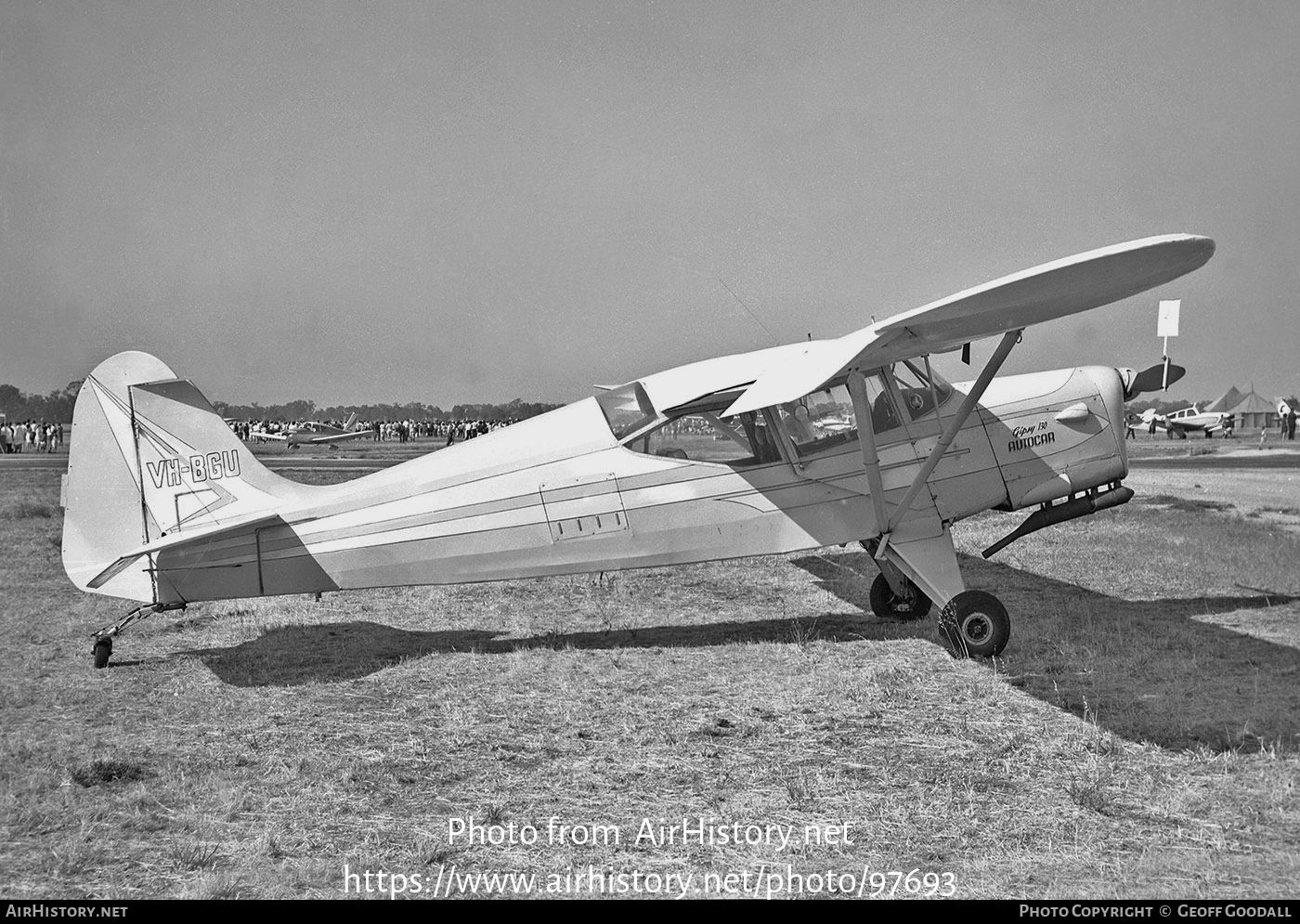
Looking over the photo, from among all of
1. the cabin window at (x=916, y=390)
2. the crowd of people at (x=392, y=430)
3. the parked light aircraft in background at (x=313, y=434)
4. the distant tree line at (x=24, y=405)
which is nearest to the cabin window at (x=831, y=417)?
the cabin window at (x=916, y=390)

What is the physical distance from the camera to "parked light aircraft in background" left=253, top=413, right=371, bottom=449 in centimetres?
7094

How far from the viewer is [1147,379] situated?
8914 mm

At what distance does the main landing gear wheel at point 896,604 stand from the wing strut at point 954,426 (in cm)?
132

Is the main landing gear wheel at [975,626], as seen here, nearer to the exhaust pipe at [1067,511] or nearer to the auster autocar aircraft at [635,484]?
the auster autocar aircraft at [635,484]

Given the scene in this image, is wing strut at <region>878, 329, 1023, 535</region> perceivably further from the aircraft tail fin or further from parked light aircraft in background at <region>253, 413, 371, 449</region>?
parked light aircraft in background at <region>253, 413, 371, 449</region>

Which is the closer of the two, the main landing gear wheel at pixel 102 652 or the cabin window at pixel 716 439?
the main landing gear wheel at pixel 102 652

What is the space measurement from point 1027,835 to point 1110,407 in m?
5.68

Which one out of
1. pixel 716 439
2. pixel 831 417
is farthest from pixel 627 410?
pixel 831 417

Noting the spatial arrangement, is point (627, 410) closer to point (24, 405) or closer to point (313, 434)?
point (313, 434)

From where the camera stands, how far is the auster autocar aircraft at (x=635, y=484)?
7176mm

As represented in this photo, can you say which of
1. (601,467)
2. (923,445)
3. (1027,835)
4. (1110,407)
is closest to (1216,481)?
(1110,407)

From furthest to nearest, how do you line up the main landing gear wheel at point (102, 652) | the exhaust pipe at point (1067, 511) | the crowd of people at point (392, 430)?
the crowd of people at point (392, 430)
the exhaust pipe at point (1067, 511)
the main landing gear wheel at point (102, 652)

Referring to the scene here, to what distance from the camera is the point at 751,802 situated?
14.9 ft

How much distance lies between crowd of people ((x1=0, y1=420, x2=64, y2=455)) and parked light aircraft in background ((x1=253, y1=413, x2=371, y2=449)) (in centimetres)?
1390
